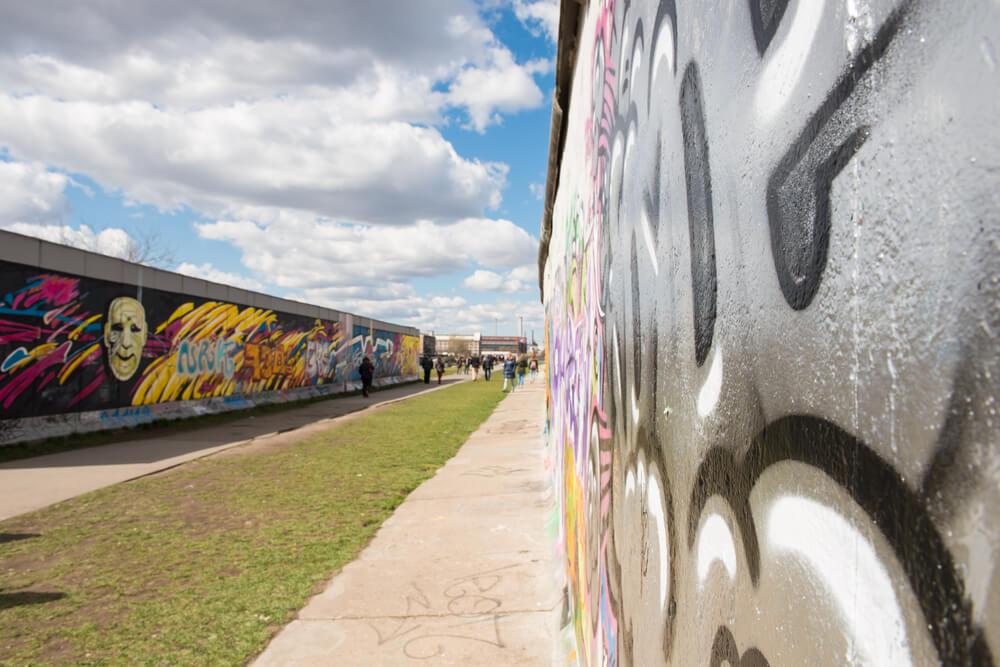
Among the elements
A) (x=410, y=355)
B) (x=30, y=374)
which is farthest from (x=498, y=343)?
(x=30, y=374)

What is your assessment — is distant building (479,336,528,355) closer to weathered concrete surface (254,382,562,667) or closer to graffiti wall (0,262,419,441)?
graffiti wall (0,262,419,441)

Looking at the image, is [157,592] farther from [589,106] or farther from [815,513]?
[815,513]

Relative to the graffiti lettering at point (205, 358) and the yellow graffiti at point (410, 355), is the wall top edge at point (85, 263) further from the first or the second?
the yellow graffiti at point (410, 355)

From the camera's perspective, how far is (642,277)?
1852 mm

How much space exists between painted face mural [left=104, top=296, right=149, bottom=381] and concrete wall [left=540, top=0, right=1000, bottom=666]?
52.4 feet

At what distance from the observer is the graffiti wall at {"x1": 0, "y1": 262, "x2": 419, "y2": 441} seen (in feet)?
40.9

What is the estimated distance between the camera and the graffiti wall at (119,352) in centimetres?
1246

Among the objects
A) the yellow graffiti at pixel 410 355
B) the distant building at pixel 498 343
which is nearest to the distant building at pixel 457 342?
the distant building at pixel 498 343

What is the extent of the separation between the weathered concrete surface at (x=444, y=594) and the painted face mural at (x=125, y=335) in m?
10.2

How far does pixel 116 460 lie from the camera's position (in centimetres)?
1088

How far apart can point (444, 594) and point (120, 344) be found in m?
13.4

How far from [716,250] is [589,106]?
2113mm

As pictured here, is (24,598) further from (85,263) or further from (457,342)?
(457,342)

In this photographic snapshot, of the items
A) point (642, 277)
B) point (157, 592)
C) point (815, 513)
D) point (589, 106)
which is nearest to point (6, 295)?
point (157, 592)
